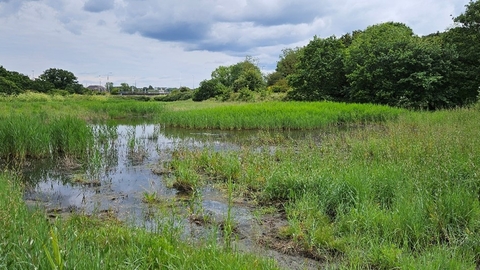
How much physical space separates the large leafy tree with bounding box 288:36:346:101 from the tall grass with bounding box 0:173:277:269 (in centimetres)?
2822

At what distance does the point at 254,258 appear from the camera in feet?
10.7

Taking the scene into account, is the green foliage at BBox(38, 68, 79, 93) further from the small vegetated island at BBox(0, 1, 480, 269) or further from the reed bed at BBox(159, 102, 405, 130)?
the small vegetated island at BBox(0, 1, 480, 269)

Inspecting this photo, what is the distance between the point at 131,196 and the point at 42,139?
440 centimetres

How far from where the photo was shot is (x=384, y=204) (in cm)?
460

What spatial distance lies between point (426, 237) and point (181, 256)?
2.73 meters

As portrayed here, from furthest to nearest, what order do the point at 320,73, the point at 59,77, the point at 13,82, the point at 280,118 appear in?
the point at 59,77 < the point at 13,82 < the point at 320,73 < the point at 280,118

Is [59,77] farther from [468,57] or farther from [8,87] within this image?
[468,57]

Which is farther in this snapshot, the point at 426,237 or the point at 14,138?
the point at 14,138

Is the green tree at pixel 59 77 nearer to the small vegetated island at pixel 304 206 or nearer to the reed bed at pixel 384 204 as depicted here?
the small vegetated island at pixel 304 206

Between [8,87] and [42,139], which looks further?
[8,87]

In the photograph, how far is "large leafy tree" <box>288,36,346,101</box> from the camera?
30.0 metres

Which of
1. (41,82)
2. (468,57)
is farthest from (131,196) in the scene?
(41,82)

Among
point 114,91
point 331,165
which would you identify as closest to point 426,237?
point 331,165

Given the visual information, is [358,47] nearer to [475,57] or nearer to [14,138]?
[475,57]
